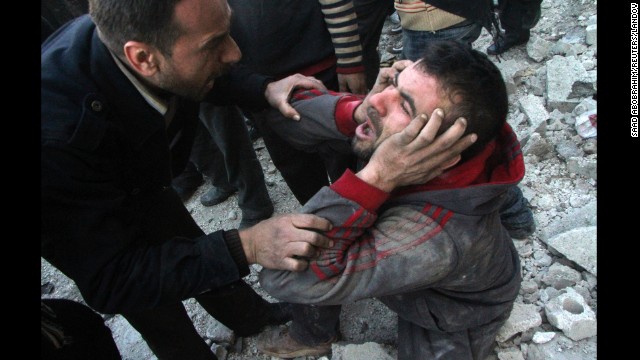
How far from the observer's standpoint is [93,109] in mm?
1525

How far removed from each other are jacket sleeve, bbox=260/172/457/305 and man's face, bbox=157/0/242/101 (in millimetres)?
770

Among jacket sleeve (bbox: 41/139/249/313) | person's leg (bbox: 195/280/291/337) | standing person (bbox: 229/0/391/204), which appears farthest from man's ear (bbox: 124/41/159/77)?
person's leg (bbox: 195/280/291/337)

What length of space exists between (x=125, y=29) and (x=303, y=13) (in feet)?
3.97

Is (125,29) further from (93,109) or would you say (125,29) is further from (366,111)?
(366,111)

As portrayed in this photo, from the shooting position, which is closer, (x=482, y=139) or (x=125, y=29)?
(x=125, y=29)

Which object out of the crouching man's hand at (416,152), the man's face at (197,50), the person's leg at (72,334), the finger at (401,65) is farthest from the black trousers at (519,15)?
the person's leg at (72,334)

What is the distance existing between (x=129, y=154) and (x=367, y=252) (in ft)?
3.39

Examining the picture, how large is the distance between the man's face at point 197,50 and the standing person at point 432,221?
2.27 ft

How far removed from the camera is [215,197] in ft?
13.1

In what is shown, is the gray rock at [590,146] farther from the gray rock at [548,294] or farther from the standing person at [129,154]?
the standing person at [129,154]

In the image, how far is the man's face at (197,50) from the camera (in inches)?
64.1

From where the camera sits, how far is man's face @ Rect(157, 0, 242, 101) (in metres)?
1.63
